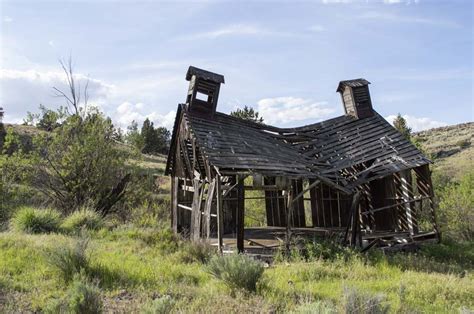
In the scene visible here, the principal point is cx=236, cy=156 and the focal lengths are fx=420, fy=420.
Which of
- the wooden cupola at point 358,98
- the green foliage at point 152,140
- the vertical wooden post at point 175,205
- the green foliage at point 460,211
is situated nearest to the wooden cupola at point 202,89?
the vertical wooden post at point 175,205

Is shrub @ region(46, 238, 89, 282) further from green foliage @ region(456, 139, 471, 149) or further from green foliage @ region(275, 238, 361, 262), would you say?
green foliage @ region(456, 139, 471, 149)

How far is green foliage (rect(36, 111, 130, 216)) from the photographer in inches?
723

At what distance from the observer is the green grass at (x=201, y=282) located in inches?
281

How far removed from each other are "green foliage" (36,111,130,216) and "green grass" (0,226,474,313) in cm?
657

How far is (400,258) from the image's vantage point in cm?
1214

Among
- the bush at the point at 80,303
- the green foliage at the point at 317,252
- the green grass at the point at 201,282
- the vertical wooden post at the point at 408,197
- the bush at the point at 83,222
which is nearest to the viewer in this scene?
the bush at the point at 80,303

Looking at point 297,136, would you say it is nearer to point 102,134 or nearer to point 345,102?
point 345,102

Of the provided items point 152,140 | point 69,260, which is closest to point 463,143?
point 152,140

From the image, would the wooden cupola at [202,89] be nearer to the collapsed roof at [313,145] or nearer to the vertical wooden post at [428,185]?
the collapsed roof at [313,145]

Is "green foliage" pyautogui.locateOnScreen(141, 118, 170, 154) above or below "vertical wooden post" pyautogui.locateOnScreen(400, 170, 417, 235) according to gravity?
above

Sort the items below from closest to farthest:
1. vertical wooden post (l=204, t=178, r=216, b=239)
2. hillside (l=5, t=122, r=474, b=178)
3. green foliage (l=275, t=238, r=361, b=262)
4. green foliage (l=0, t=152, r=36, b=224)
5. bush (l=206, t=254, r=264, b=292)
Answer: bush (l=206, t=254, r=264, b=292)
green foliage (l=275, t=238, r=361, b=262)
vertical wooden post (l=204, t=178, r=216, b=239)
green foliage (l=0, t=152, r=36, b=224)
hillside (l=5, t=122, r=474, b=178)

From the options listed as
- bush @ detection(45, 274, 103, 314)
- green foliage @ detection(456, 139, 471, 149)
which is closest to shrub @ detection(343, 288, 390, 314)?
bush @ detection(45, 274, 103, 314)

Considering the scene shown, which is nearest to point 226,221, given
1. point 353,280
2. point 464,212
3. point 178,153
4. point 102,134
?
point 178,153

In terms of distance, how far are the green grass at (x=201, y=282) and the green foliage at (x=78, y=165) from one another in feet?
21.6
